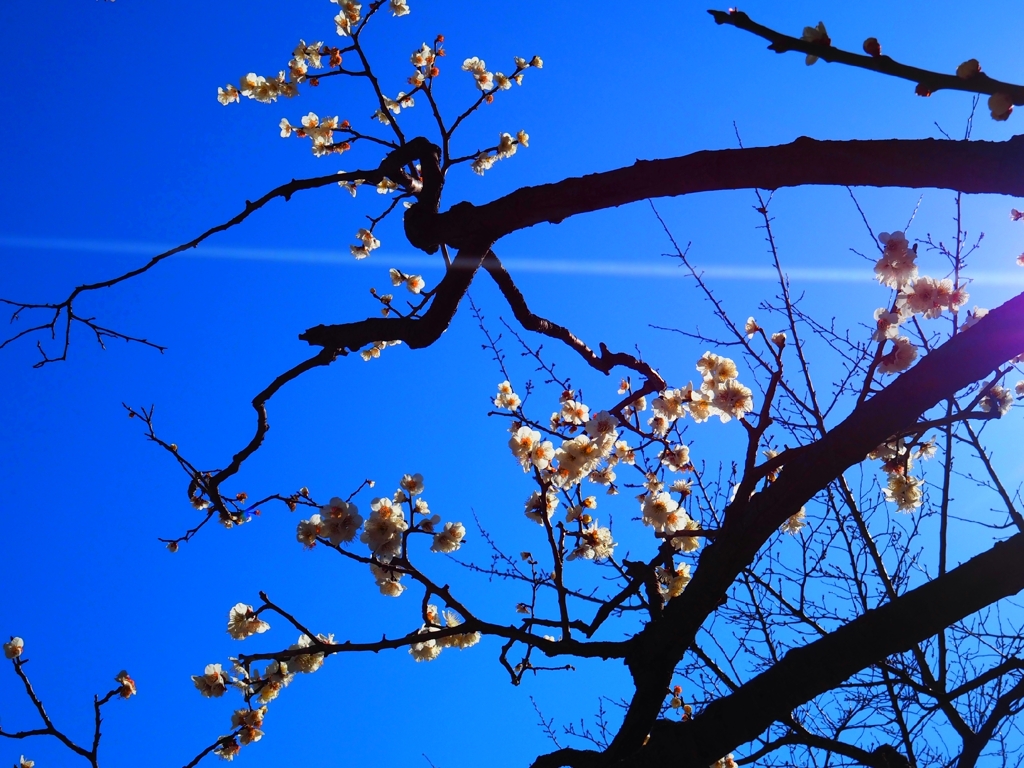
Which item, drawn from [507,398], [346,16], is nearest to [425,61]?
[346,16]

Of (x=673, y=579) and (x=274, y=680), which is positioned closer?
(x=274, y=680)

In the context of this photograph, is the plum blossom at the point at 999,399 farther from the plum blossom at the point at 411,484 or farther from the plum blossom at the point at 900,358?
the plum blossom at the point at 411,484

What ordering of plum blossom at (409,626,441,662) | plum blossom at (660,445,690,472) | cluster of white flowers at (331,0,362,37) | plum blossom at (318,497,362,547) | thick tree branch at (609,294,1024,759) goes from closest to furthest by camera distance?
thick tree branch at (609,294,1024,759) < plum blossom at (318,497,362,547) < plum blossom at (409,626,441,662) < plum blossom at (660,445,690,472) < cluster of white flowers at (331,0,362,37)

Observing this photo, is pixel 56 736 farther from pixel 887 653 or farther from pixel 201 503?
pixel 887 653

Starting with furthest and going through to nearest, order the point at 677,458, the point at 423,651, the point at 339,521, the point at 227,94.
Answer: the point at 227,94
the point at 677,458
the point at 423,651
the point at 339,521

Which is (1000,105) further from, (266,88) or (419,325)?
(266,88)

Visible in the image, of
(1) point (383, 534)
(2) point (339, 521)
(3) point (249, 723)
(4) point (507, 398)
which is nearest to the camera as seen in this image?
(1) point (383, 534)

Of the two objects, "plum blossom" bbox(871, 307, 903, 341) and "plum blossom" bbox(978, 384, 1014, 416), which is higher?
"plum blossom" bbox(871, 307, 903, 341)

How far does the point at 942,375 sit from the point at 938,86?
0.96m

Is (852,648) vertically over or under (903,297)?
under

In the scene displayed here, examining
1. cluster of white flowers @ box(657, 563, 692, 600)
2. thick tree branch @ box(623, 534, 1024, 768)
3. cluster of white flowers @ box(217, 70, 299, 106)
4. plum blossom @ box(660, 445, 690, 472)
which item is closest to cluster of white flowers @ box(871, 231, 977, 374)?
plum blossom @ box(660, 445, 690, 472)

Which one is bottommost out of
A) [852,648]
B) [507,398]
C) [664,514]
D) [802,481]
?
[852,648]

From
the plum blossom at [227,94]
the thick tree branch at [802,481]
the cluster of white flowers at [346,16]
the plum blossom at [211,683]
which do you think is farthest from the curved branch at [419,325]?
the plum blossom at [227,94]

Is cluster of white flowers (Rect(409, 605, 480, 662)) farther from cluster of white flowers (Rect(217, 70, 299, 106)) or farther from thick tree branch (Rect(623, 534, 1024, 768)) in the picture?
cluster of white flowers (Rect(217, 70, 299, 106))
